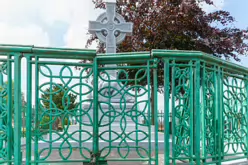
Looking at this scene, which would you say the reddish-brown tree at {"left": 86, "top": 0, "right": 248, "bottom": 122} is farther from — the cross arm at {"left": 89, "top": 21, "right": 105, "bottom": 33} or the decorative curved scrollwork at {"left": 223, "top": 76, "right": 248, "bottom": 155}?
the decorative curved scrollwork at {"left": 223, "top": 76, "right": 248, "bottom": 155}

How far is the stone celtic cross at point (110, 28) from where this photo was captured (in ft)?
22.5

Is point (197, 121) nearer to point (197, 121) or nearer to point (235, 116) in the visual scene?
point (197, 121)

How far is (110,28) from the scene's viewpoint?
22.7 ft

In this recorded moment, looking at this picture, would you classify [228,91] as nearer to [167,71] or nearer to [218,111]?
[218,111]

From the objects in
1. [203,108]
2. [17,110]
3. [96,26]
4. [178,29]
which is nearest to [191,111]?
[203,108]

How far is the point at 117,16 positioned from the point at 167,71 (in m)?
4.22

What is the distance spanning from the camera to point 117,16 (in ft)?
23.0

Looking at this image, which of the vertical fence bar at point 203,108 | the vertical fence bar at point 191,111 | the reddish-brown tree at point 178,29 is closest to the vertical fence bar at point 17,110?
the vertical fence bar at point 191,111

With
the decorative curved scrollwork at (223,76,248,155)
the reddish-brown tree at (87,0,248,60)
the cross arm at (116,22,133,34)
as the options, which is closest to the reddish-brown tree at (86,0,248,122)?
the reddish-brown tree at (87,0,248,60)

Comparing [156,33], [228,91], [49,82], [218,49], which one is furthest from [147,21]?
[49,82]

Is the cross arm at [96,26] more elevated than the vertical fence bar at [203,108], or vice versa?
the cross arm at [96,26]

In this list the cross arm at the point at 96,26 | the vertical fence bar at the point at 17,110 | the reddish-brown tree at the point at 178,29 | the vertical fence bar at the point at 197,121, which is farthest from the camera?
the reddish-brown tree at the point at 178,29

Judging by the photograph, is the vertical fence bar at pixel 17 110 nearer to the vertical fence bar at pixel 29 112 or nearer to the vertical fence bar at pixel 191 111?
the vertical fence bar at pixel 29 112

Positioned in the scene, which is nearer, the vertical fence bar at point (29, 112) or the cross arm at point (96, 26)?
the vertical fence bar at point (29, 112)
